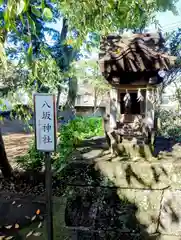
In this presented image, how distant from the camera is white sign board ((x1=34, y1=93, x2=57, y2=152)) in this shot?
1.80m

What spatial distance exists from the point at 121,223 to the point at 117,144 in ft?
3.74

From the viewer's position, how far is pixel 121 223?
113 inches

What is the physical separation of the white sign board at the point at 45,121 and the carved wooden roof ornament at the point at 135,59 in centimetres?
194

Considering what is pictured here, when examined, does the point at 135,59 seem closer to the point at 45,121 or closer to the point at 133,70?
the point at 133,70

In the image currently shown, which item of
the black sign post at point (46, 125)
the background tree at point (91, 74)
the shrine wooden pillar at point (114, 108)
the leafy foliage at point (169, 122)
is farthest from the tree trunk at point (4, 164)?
the background tree at point (91, 74)

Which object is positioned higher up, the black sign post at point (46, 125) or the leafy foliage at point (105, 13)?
the leafy foliage at point (105, 13)

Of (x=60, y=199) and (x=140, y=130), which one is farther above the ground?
(x=140, y=130)

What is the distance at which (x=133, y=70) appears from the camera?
11.6 feet

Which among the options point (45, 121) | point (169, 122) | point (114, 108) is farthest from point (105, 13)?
point (169, 122)

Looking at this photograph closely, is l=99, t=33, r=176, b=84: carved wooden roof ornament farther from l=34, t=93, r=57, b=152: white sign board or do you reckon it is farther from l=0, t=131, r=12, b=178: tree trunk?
l=0, t=131, r=12, b=178: tree trunk

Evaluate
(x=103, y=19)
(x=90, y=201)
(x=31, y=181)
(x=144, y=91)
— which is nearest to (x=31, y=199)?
(x=31, y=181)

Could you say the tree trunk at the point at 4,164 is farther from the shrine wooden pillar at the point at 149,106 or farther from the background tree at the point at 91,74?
the background tree at the point at 91,74

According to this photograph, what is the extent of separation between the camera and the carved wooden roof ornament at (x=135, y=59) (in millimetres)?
3410

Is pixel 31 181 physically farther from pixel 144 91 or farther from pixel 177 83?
pixel 177 83
